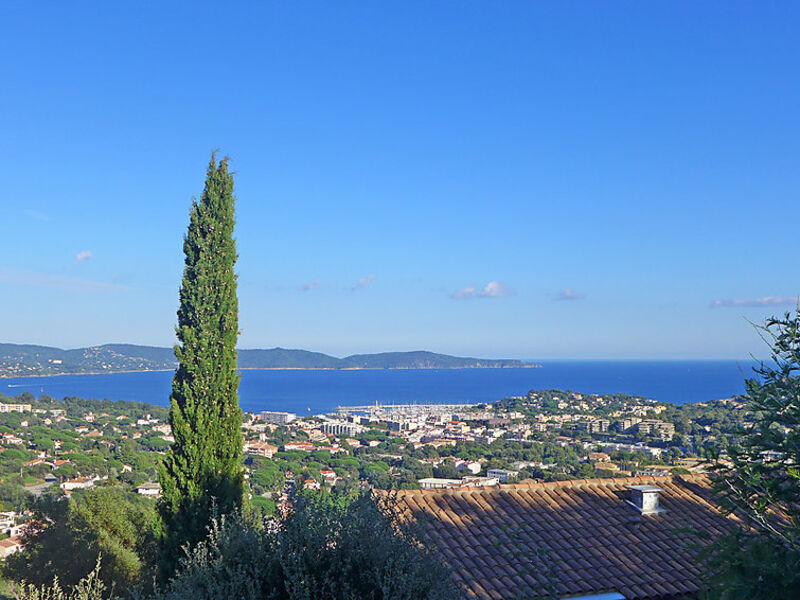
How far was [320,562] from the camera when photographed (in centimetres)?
367

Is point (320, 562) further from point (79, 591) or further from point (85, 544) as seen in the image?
point (85, 544)

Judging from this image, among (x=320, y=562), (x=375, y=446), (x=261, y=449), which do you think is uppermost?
(x=320, y=562)

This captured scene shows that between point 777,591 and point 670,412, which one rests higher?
point 777,591

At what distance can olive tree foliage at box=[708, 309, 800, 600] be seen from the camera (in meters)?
3.11

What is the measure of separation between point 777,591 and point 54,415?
202 ft

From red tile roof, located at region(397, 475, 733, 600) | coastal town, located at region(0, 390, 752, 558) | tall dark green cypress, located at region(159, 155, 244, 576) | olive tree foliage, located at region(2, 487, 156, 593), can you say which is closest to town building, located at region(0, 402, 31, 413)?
coastal town, located at region(0, 390, 752, 558)

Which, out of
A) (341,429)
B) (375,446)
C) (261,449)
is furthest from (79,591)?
(341,429)

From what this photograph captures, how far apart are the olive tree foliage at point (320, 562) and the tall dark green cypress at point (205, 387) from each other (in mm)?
4517

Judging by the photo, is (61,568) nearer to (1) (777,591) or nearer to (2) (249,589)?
(2) (249,589)

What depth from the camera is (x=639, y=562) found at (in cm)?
652

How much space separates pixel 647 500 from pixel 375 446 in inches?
1534

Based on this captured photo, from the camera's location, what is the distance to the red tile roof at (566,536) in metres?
6.00

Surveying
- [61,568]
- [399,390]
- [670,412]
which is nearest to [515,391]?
[399,390]

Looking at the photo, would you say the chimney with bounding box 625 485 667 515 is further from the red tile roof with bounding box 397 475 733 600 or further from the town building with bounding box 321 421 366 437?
the town building with bounding box 321 421 366 437
